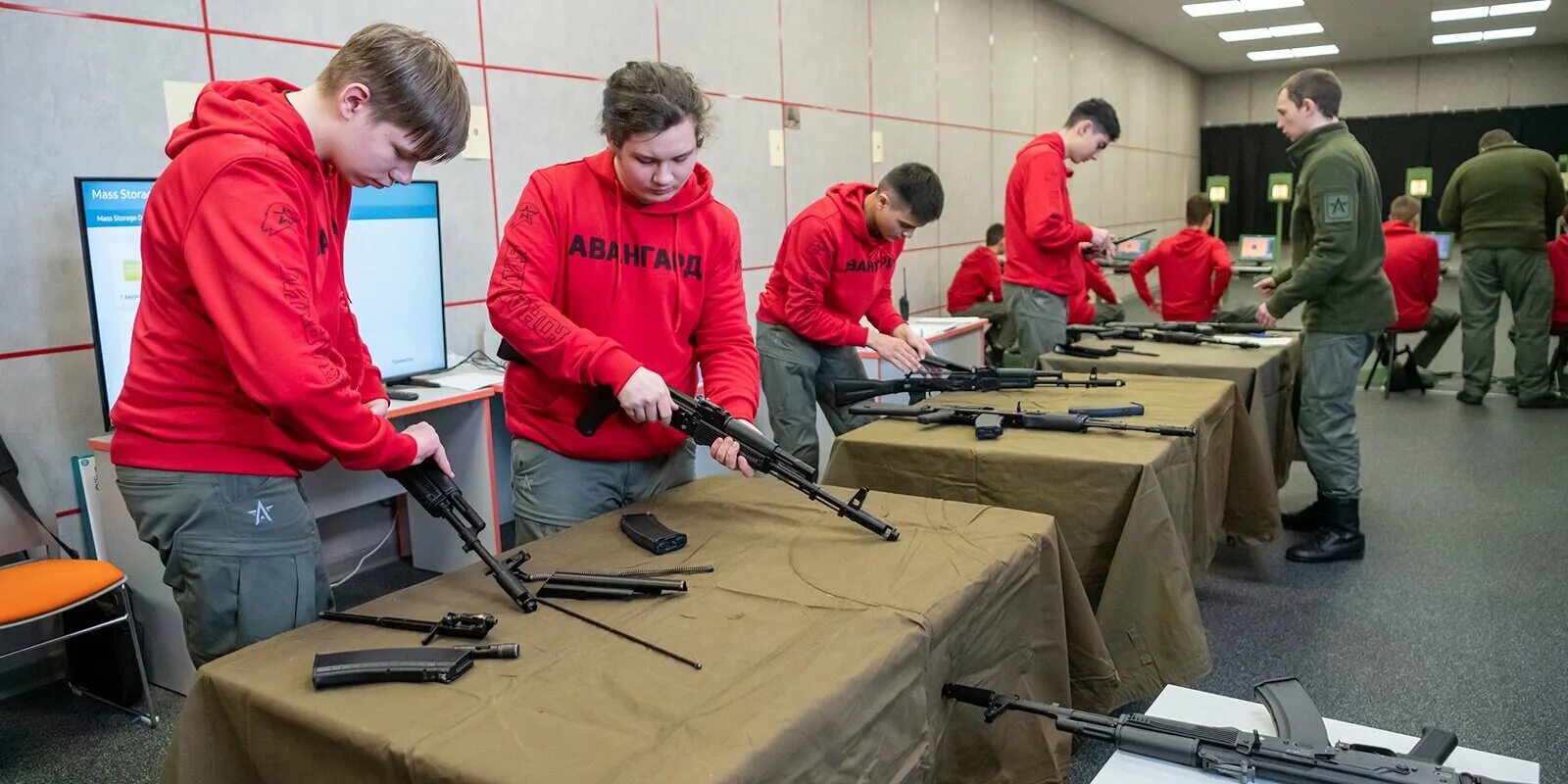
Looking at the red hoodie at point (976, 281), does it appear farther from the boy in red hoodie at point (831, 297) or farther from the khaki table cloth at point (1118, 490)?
the khaki table cloth at point (1118, 490)

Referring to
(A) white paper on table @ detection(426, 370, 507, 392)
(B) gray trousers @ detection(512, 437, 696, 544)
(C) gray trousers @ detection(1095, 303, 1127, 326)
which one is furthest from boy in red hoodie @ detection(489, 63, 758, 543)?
(C) gray trousers @ detection(1095, 303, 1127, 326)

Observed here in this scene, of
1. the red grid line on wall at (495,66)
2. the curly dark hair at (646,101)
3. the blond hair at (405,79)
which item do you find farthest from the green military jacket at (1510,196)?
the blond hair at (405,79)

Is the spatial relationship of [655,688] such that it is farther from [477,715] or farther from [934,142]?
[934,142]

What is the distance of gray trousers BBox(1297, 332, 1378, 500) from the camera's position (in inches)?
134

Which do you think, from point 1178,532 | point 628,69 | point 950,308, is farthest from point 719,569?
point 950,308

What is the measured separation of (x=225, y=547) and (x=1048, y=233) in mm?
3132

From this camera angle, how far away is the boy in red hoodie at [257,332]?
3.99 ft

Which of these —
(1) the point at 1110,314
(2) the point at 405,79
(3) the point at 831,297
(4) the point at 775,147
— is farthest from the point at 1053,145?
(1) the point at 1110,314

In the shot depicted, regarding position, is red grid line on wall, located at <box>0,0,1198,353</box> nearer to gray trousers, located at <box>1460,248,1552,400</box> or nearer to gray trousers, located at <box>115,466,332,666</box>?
gray trousers, located at <box>115,466,332,666</box>

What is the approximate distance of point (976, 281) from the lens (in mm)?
6461

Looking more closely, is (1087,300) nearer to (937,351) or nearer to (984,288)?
(984,288)

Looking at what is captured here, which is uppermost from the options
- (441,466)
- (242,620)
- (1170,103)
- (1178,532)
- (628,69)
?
(1170,103)

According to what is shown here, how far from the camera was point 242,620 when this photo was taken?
1.37 metres

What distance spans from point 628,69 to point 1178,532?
5.18 ft
